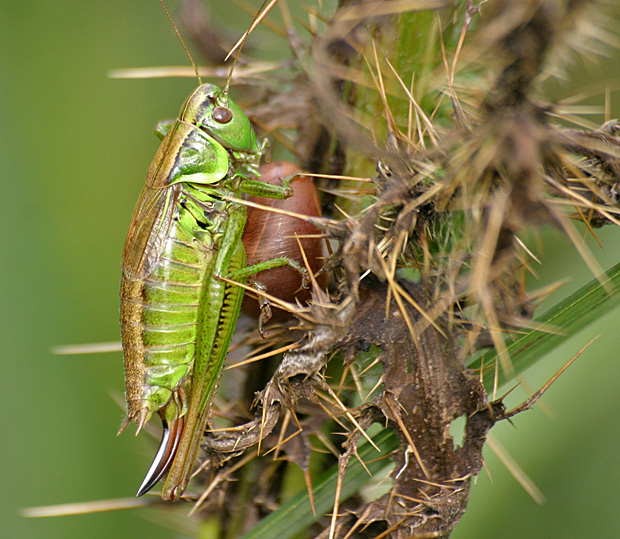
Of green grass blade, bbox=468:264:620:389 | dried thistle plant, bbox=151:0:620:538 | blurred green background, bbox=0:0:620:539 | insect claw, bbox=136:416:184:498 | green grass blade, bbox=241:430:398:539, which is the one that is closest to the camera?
dried thistle plant, bbox=151:0:620:538

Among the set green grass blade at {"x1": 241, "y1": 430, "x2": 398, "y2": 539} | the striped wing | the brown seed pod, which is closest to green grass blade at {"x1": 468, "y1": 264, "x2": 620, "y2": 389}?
green grass blade at {"x1": 241, "y1": 430, "x2": 398, "y2": 539}

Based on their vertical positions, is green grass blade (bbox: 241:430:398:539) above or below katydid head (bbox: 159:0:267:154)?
below

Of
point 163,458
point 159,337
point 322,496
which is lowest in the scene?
point 322,496

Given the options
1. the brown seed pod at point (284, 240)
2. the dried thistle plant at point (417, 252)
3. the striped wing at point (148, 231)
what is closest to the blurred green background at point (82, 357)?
the striped wing at point (148, 231)

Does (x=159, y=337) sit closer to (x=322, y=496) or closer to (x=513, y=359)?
(x=322, y=496)

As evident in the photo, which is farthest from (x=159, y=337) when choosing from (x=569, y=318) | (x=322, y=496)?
(x=569, y=318)

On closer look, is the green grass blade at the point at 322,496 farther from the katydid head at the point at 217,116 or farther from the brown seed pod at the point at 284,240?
the katydid head at the point at 217,116

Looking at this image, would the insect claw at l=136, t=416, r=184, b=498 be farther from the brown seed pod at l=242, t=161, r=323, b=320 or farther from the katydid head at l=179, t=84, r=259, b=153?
the katydid head at l=179, t=84, r=259, b=153
